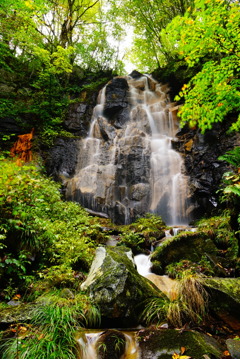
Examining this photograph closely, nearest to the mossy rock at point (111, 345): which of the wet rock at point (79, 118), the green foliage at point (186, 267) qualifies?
the green foliage at point (186, 267)

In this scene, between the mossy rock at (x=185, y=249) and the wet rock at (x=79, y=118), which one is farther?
the wet rock at (x=79, y=118)

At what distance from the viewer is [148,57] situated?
2192 centimetres

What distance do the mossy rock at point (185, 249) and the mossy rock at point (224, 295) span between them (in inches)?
93.4

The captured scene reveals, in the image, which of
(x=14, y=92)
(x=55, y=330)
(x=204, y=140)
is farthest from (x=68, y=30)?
(x=55, y=330)

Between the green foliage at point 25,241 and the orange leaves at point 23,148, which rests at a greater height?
the orange leaves at point 23,148

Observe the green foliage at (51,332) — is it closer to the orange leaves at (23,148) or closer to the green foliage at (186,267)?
the green foliage at (186,267)

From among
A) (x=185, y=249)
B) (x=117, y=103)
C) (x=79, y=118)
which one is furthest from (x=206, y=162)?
(x=79, y=118)

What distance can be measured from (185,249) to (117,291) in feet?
10.6

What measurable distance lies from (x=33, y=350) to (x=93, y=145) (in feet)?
40.7

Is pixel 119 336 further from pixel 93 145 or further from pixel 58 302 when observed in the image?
pixel 93 145

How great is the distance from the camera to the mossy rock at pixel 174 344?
2.33 meters

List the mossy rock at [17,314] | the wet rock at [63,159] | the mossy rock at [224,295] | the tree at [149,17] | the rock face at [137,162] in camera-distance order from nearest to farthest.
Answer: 1. the mossy rock at [17,314]
2. the mossy rock at [224,295]
3. the rock face at [137,162]
4. the wet rock at [63,159]
5. the tree at [149,17]

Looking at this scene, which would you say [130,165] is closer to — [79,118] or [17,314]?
[79,118]

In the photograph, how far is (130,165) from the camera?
1245 centimetres
